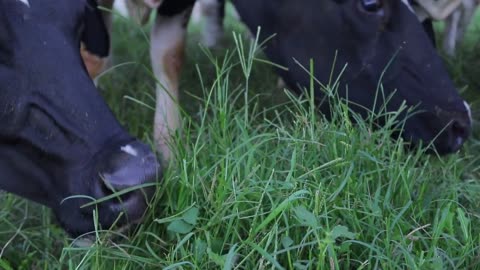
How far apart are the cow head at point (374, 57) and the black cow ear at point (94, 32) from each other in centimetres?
56

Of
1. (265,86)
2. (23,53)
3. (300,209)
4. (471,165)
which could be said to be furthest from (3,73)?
(265,86)

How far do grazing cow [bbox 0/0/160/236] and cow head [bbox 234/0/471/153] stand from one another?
2.71 ft

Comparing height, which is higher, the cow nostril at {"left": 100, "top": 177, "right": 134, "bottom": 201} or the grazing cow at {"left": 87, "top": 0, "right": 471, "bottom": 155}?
the cow nostril at {"left": 100, "top": 177, "right": 134, "bottom": 201}

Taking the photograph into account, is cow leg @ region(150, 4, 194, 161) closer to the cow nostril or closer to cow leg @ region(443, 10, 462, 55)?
the cow nostril

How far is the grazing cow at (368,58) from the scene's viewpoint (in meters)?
2.54

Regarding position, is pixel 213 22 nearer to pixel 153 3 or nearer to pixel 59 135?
pixel 153 3

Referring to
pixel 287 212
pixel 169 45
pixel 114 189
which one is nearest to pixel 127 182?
pixel 114 189

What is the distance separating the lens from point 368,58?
8.87 ft

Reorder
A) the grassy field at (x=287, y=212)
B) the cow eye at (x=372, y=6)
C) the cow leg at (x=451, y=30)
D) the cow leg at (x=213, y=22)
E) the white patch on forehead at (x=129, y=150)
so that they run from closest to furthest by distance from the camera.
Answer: the grassy field at (x=287, y=212), the white patch on forehead at (x=129, y=150), the cow eye at (x=372, y=6), the cow leg at (x=451, y=30), the cow leg at (x=213, y=22)

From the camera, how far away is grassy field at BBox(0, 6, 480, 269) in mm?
1793

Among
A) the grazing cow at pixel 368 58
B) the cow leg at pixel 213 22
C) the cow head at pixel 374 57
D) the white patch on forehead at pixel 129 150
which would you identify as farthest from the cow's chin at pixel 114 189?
the cow leg at pixel 213 22

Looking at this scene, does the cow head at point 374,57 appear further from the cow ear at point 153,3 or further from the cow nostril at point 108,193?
the cow nostril at point 108,193

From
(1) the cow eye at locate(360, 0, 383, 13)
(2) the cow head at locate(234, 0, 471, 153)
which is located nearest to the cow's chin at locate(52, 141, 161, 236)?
(2) the cow head at locate(234, 0, 471, 153)

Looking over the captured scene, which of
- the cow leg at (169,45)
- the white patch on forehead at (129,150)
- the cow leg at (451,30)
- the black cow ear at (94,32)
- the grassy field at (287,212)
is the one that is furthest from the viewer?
the cow leg at (451,30)
